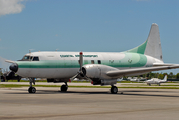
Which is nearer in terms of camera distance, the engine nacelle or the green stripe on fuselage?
the green stripe on fuselage

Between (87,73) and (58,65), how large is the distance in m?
3.51

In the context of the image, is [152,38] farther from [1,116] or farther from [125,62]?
[1,116]

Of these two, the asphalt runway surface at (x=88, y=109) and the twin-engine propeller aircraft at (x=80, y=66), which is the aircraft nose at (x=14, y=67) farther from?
the asphalt runway surface at (x=88, y=109)

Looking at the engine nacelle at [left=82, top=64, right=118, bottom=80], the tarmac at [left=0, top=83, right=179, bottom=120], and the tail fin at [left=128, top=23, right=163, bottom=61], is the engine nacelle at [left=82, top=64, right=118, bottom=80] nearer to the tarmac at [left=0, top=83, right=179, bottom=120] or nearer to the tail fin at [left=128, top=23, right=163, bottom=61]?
the tarmac at [left=0, top=83, right=179, bottom=120]

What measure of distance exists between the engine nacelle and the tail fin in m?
9.20

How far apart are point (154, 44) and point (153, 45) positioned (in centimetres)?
26

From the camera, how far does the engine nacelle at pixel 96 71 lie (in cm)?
2736

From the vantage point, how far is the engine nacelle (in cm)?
2736

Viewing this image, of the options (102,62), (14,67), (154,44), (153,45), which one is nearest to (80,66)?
(102,62)

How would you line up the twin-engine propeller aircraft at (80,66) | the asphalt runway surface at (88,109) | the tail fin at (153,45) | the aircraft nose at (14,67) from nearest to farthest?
the asphalt runway surface at (88,109), the aircraft nose at (14,67), the twin-engine propeller aircraft at (80,66), the tail fin at (153,45)

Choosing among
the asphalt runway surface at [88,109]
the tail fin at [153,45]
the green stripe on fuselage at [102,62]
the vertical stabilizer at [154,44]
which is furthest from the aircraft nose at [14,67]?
the vertical stabilizer at [154,44]

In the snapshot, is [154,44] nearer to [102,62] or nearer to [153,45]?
[153,45]

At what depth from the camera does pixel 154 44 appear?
37281mm

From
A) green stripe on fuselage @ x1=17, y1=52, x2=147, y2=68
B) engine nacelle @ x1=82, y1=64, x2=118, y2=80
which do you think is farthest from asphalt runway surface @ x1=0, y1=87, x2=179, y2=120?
green stripe on fuselage @ x1=17, y1=52, x2=147, y2=68
